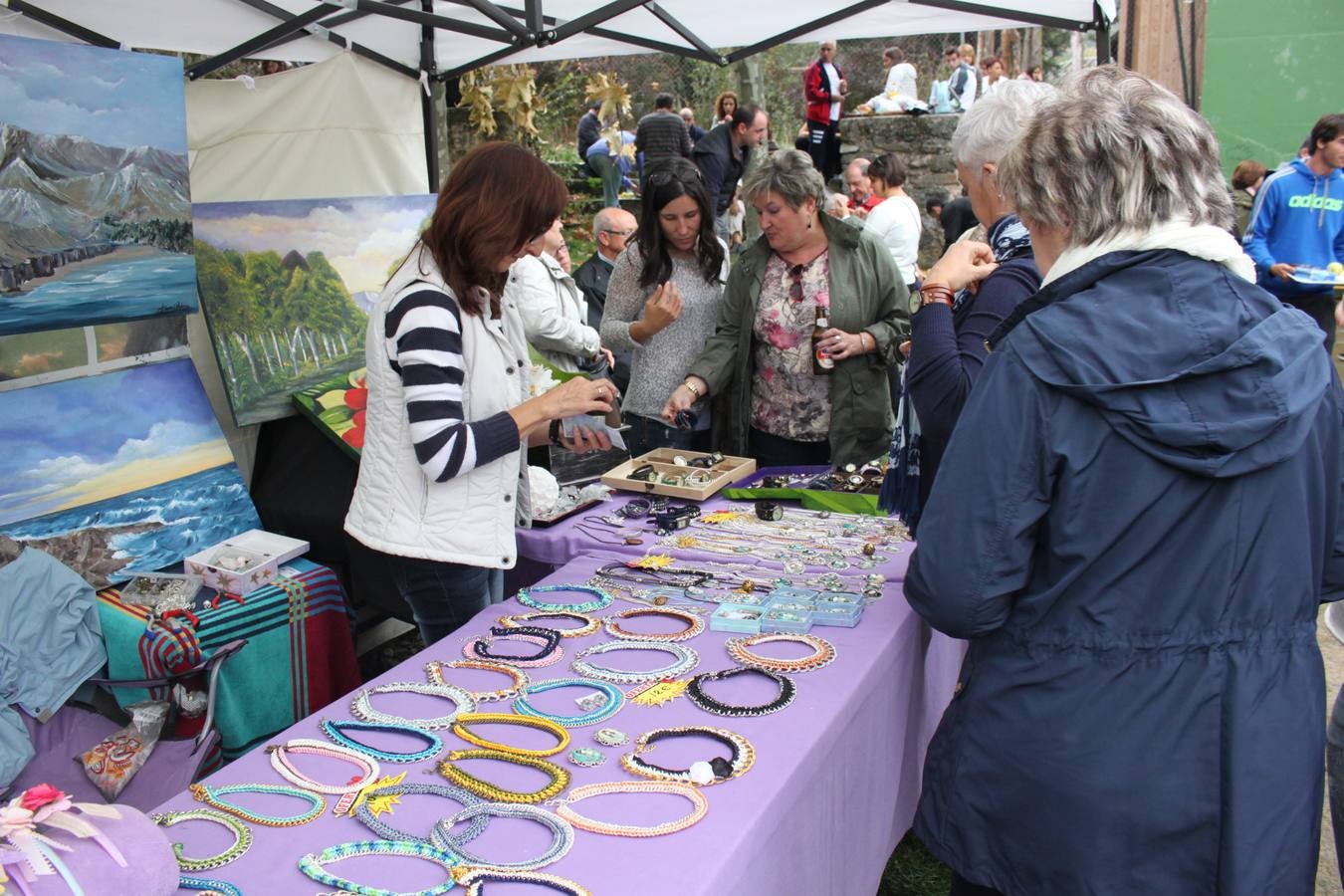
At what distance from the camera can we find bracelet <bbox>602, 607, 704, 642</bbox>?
212 centimetres


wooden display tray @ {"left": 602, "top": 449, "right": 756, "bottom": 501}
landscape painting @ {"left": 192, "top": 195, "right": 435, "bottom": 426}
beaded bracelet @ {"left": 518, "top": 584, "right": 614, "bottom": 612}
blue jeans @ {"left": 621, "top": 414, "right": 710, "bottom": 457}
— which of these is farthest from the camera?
landscape painting @ {"left": 192, "top": 195, "right": 435, "bottom": 426}

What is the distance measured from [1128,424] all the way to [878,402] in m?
2.01

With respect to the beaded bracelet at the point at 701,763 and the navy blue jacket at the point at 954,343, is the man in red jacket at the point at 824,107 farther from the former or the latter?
the beaded bracelet at the point at 701,763

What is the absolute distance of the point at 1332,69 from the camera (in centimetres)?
829

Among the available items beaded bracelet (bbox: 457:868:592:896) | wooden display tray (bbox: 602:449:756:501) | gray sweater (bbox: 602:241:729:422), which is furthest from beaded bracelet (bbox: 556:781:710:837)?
gray sweater (bbox: 602:241:729:422)

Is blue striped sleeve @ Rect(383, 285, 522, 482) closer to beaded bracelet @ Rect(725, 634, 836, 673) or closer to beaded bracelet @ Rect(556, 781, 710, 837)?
beaded bracelet @ Rect(725, 634, 836, 673)

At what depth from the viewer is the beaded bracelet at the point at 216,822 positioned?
139cm

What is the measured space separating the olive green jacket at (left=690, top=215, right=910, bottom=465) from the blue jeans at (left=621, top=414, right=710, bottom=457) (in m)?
0.26

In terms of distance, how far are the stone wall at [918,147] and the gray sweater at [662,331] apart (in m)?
8.20

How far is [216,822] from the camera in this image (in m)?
1.49

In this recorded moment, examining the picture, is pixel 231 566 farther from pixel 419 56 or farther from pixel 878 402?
pixel 419 56

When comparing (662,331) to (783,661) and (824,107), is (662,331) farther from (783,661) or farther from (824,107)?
(824,107)

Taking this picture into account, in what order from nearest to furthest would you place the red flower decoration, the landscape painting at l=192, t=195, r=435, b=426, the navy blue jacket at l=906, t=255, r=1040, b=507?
the red flower decoration, the navy blue jacket at l=906, t=255, r=1040, b=507, the landscape painting at l=192, t=195, r=435, b=426

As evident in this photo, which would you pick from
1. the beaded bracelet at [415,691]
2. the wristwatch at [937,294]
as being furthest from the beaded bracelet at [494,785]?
the wristwatch at [937,294]
